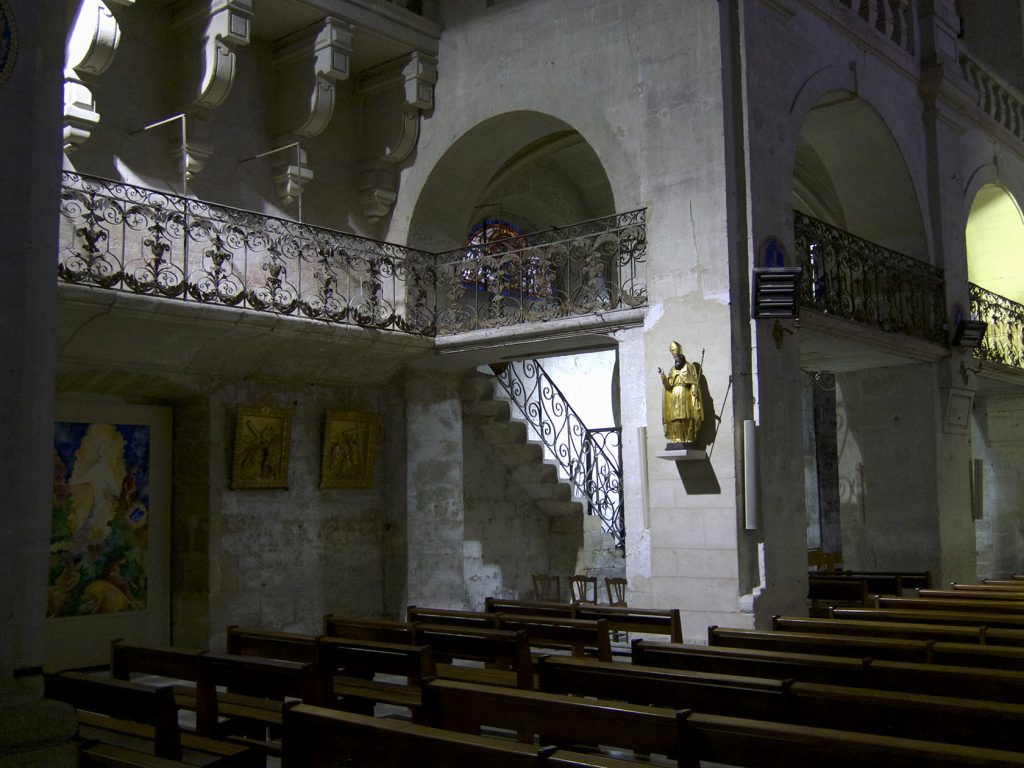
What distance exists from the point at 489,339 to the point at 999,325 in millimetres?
7928

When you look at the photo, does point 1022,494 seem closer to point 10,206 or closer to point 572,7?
point 572,7

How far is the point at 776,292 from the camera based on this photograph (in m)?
9.61

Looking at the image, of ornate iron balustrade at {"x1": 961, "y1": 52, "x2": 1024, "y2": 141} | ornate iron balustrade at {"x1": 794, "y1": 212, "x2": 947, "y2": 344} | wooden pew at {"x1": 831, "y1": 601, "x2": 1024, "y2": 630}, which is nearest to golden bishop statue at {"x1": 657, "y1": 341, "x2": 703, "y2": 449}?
ornate iron balustrade at {"x1": 794, "y1": 212, "x2": 947, "y2": 344}

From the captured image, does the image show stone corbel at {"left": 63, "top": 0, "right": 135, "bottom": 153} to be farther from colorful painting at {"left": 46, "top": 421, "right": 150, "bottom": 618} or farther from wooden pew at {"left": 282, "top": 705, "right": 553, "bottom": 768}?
wooden pew at {"left": 282, "top": 705, "right": 553, "bottom": 768}

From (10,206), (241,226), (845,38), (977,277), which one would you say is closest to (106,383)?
(241,226)

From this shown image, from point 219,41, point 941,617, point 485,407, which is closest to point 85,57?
point 219,41

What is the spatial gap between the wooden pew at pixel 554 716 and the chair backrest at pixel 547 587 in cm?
916

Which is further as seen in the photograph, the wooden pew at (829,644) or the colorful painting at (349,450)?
the colorful painting at (349,450)

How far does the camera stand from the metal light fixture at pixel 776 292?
957 cm

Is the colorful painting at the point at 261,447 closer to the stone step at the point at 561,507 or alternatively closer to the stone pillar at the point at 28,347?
the stone step at the point at 561,507

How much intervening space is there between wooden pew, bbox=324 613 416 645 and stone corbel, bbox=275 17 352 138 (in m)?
6.24

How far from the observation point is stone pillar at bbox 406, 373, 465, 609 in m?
12.0

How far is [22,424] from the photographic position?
4.42 metres

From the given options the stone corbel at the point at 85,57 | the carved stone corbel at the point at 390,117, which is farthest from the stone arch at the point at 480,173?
the stone corbel at the point at 85,57
